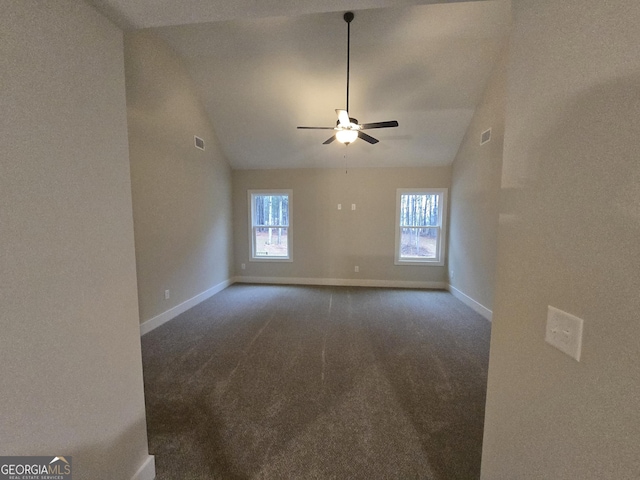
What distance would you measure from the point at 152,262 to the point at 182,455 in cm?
231

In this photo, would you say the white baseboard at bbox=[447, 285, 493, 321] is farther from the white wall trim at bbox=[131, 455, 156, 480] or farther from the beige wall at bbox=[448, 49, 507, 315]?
the white wall trim at bbox=[131, 455, 156, 480]

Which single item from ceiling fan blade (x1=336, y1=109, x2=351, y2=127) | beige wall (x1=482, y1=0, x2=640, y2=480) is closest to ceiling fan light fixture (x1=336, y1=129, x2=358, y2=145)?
ceiling fan blade (x1=336, y1=109, x2=351, y2=127)

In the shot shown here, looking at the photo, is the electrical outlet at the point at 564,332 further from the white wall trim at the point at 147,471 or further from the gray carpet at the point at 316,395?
the white wall trim at the point at 147,471

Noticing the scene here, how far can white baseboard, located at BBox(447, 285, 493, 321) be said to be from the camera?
3.43 m

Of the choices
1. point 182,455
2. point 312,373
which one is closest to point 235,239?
point 312,373

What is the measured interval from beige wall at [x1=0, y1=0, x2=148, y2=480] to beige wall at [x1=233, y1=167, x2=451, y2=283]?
415 centimetres

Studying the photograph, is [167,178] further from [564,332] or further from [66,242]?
[564,332]

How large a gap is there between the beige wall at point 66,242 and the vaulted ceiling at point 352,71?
65.9 inches

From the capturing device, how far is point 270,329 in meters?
3.13
